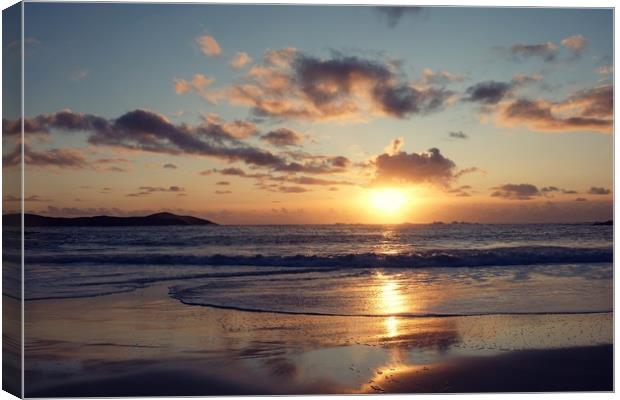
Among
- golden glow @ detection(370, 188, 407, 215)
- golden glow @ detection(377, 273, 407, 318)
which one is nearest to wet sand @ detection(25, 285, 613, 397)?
golden glow @ detection(377, 273, 407, 318)

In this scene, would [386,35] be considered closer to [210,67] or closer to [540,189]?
Result: [210,67]

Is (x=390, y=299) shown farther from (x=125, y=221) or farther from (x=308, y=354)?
(x=125, y=221)

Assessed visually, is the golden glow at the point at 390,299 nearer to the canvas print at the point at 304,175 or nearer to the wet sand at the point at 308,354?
the canvas print at the point at 304,175

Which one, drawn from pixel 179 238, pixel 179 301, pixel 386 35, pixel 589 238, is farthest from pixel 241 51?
pixel 589 238

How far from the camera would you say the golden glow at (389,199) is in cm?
754

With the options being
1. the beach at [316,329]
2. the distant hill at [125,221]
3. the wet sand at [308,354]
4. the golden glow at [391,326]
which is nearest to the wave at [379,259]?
the beach at [316,329]

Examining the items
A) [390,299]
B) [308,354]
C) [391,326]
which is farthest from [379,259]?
[308,354]

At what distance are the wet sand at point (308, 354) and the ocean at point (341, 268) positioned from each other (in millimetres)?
670

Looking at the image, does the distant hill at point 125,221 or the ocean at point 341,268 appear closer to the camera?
the ocean at point 341,268

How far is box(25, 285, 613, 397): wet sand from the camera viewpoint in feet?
14.4

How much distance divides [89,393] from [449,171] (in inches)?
160

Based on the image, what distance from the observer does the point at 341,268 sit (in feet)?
35.2

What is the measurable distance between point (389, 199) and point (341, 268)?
3055 millimetres

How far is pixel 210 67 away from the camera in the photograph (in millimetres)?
6484
